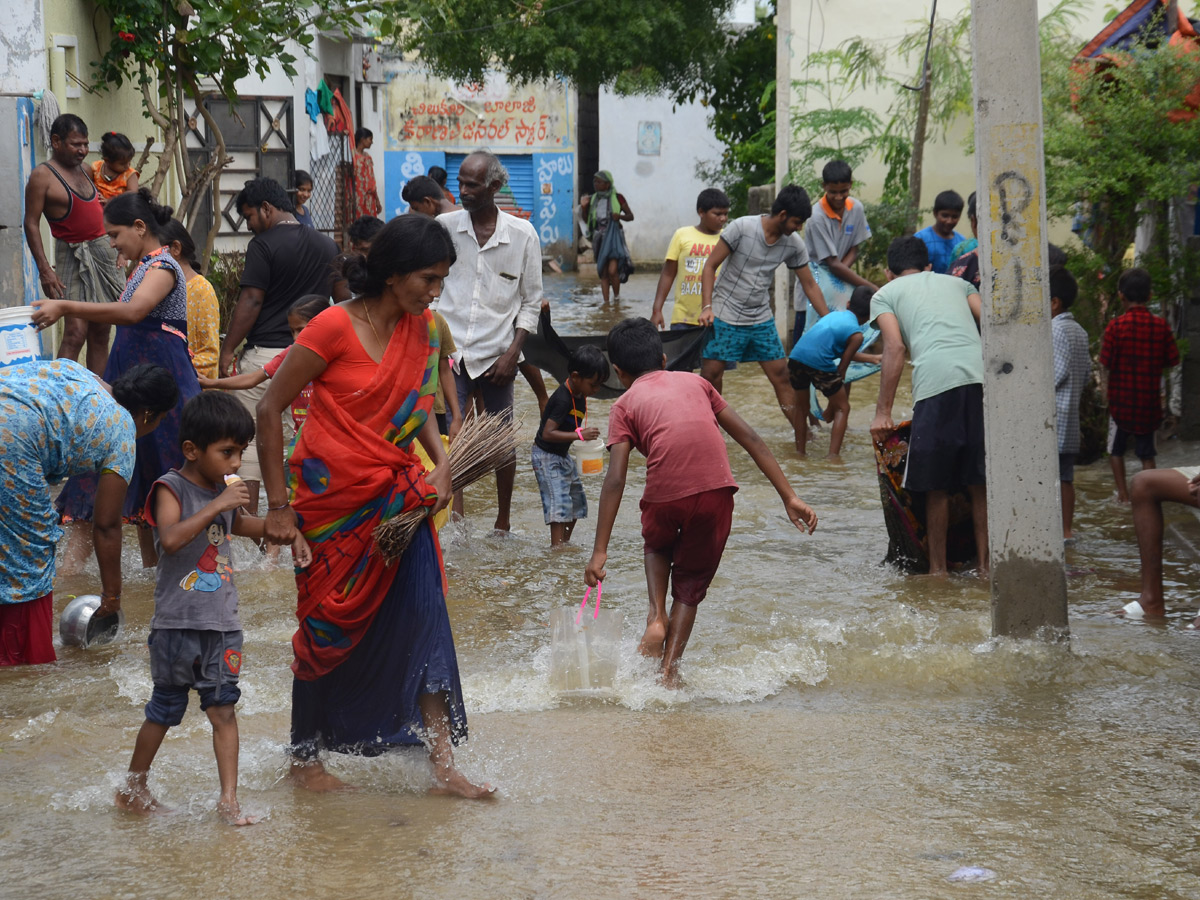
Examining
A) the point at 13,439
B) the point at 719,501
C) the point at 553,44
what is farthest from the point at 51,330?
the point at 553,44

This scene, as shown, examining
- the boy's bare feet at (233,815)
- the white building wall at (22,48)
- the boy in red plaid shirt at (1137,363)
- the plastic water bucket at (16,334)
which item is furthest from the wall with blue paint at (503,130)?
the boy's bare feet at (233,815)

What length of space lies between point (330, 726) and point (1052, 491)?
2.86 meters

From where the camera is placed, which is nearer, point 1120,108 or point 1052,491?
point 1052,491

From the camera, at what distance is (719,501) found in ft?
15.9

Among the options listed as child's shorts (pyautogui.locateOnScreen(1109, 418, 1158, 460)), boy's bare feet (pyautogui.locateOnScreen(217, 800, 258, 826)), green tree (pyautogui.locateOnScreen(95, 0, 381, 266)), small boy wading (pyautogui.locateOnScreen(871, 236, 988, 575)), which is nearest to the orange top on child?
green tree (pyautogui.locateOnScreen(95, 0, 381, 266))

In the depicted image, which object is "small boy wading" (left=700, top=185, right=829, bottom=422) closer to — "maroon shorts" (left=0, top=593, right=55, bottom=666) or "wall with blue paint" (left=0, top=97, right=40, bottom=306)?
"wall with blue paint" (left=0, top=97, right=40, bottom=306)

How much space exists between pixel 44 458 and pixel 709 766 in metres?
2.65

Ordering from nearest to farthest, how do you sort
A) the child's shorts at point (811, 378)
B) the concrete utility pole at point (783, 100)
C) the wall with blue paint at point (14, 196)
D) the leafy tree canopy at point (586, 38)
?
the wall with blue paint at point (14, 196) → the child's shorts at point (811, 378) → the concrete utility pole at point (783, 100) → the leafy tree canopy at point (586, 38)

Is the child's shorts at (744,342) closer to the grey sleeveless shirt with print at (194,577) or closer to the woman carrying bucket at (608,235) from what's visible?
the grey sleeveless shirt with print at (194,577)

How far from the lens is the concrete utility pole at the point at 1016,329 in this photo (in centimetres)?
493

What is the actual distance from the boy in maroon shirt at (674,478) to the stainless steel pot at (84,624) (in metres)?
2.14

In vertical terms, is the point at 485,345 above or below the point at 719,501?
above

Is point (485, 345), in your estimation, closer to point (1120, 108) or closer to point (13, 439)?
point (13, 439)

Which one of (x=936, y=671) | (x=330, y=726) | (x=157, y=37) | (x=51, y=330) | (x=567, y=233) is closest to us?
(x=330, y=726)
